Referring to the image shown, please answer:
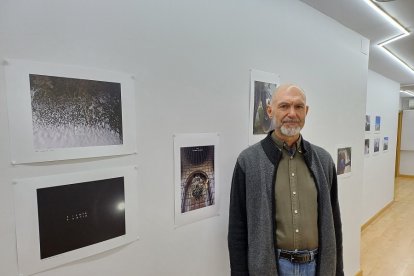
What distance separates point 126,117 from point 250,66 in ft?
2.95

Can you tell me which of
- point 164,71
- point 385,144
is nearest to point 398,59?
point 385,144

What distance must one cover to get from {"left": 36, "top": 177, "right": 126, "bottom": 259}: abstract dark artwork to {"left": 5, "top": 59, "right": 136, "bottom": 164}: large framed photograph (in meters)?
0.13

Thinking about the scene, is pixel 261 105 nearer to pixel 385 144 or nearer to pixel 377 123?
pixel 377 123

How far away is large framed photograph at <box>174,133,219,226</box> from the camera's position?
4.33ft

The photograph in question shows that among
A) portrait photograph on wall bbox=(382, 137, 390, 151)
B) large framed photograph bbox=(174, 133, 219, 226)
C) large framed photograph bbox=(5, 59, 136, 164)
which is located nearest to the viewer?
large framed photograph bbox=(5, 59, 136, 164)

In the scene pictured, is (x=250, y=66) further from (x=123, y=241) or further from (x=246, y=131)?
(x=123, y=241)

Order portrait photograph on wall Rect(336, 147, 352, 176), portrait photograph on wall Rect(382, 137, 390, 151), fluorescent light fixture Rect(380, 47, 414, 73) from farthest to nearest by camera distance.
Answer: portrait photograph on wall Rect(382, 137, 390, 151), fluorescent light fixture Rect(380, 47, 414, 73), portrait photograph on wall Rect(336, 147, 352, 176)

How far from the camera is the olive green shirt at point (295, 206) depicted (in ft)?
4.07

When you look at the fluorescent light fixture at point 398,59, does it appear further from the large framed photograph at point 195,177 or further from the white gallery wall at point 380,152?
the large framed photograph at point 195,177

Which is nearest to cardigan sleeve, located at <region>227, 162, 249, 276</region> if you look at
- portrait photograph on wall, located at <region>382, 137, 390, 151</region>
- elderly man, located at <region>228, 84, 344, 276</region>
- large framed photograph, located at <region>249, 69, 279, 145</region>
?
elderly man, located at <region>228, 84, 344, 276</region>

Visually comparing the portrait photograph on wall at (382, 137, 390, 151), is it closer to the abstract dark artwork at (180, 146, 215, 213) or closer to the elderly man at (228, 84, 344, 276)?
the elderly man at (228, 84, 344, 276)

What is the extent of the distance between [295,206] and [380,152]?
479 centimetres

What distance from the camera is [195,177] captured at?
1.39 metres

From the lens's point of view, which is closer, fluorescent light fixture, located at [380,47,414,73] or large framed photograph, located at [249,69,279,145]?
large framed photograph, located at [249,69,279,145]
